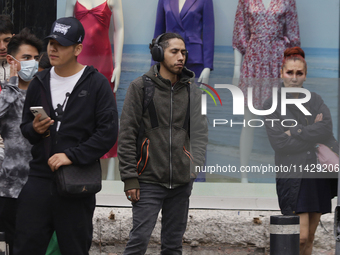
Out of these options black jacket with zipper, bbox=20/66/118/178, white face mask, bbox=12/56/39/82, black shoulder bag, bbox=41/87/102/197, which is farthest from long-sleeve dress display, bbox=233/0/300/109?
black shoulder bag, bbox=41/87/102/197

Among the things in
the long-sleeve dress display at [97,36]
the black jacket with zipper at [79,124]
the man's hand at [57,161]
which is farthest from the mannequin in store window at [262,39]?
the man's hand at [57,161]

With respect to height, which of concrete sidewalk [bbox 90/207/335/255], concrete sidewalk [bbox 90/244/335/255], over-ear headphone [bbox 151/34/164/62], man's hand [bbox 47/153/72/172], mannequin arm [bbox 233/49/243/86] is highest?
mannequin arm [bbox 233/49/243/86]

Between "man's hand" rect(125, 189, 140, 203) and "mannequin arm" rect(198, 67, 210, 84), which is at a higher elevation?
"mannequin arm" rect(198, 67, 210, 84)

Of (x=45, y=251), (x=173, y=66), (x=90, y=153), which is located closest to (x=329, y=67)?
(x=173, y=66)

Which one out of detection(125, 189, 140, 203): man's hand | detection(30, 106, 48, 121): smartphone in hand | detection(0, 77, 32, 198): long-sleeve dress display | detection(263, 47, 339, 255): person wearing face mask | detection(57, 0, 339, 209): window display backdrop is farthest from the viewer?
detection(57, 0, 339, 209): window display backdrop

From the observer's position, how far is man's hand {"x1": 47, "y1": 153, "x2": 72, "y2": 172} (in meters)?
3.16

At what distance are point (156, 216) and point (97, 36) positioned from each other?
2558 millimetres

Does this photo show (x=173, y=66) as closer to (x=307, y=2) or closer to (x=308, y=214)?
(x=308, y=214)

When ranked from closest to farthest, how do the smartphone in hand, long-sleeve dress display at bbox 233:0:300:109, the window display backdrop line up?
the smartphone in hand, long-sleeve dress display at bbox 233:0:300:109, the window display backdrop

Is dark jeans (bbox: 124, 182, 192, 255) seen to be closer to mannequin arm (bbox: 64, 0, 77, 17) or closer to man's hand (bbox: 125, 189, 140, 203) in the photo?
man's hand (bbox: 125, 189, 140, 203)

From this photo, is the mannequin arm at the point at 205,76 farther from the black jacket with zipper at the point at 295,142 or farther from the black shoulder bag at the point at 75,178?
the black shoulder bag at the point at 75,178

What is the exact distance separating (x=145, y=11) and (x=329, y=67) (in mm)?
2034

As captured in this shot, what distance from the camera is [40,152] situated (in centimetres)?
330

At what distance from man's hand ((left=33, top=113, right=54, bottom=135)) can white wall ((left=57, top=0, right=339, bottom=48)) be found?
2.89 meters
